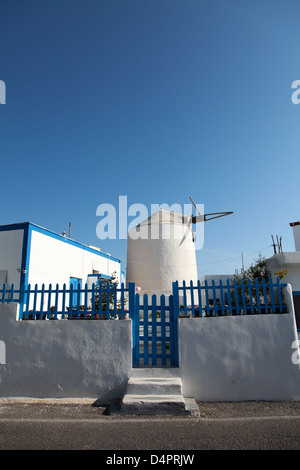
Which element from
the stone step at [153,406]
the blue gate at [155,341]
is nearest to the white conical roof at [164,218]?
the blue gate at [155,341]

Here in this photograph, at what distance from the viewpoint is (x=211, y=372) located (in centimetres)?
612

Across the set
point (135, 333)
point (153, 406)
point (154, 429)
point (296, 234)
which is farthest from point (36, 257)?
point (296, 234)

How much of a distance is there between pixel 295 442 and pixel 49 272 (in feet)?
40.7

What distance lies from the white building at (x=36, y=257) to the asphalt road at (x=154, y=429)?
7.77 m

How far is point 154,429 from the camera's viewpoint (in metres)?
4.55

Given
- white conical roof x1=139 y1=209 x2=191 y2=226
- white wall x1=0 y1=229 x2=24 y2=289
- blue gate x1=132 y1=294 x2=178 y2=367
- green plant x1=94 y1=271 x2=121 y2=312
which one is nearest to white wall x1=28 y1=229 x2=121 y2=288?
white wall x1=0 y1=229 x2=24 y2=289

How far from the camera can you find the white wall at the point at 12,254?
12.8 metres

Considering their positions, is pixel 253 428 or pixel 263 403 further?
pixel 263 403

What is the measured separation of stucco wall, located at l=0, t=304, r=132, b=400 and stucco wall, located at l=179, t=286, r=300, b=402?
132cm

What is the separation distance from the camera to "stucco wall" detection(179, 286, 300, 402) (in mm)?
6020

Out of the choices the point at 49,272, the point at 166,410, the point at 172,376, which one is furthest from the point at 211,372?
the point at 49,272

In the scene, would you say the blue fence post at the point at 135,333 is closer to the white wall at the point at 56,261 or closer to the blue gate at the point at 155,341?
the blue gate at the point at 155,341

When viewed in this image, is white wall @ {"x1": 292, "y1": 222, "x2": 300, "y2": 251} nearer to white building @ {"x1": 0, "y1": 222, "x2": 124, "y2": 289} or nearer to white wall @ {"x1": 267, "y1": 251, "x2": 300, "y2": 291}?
white wall @ {"x1": 267, "y1": 251, "x2": 300, "y2": 291}
